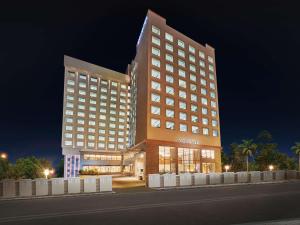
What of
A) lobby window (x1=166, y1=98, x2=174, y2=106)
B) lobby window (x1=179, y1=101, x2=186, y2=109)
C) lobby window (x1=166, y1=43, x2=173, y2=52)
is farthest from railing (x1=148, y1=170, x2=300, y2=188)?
lobby window (x1=166, y1=43, x2=173, y2=52)

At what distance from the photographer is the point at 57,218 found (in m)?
10.9

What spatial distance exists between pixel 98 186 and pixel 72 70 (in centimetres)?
8827

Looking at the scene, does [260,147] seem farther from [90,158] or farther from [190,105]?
[90,158]

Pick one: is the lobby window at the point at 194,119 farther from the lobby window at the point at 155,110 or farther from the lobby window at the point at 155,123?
the lobby window at the point at 155,123

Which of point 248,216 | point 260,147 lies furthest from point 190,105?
point 248,216

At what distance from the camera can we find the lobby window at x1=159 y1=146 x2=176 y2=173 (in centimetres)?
5162

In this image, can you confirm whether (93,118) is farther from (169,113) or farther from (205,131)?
(205,131)

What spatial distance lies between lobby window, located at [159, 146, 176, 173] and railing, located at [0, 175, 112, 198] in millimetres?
29380

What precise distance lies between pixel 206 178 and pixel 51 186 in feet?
59.9

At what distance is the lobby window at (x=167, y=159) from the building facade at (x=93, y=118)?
178 feet

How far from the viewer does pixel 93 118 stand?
10456 cm

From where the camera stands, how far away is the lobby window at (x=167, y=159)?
169 feet

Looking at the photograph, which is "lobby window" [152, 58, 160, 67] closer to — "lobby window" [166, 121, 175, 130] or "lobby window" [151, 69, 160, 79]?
"lobby window" [151, 69, 160, 79]

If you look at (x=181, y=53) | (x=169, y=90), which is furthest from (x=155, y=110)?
(x=181, y=53)
